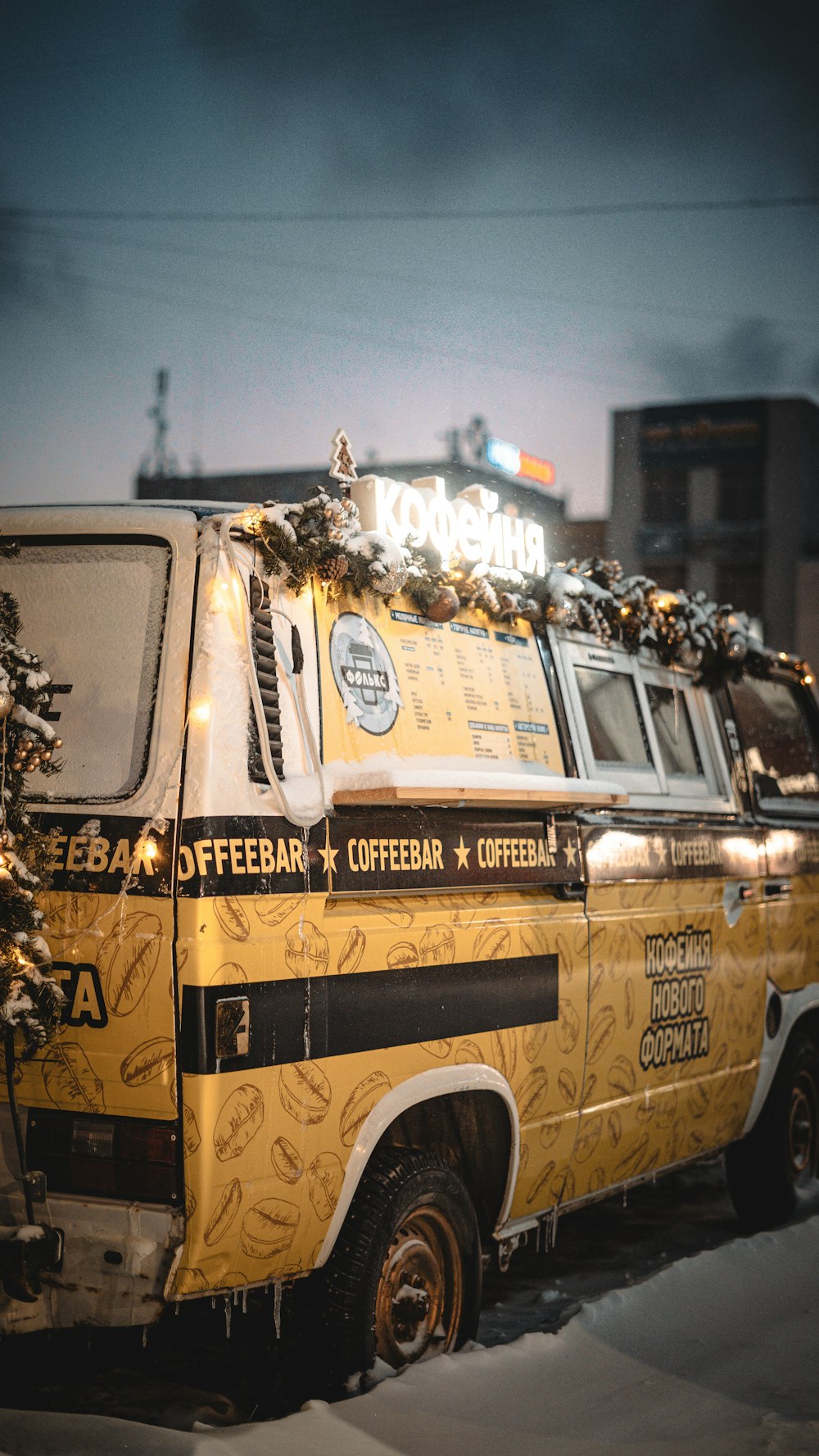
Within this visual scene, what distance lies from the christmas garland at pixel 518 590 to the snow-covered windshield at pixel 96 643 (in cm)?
34

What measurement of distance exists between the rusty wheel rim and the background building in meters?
39.8

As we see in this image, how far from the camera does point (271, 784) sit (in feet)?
11.4

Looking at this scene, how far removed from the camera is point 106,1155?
129 inches

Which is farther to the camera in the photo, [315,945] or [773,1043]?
[773,1043]

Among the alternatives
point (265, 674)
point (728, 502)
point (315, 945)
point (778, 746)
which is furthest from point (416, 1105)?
point (728, 502)

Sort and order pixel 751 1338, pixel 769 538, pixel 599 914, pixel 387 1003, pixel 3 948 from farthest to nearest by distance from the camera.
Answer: pixel 769 538, pixel 599 914, pixel 751 1338, pixel 387 1003, pixel 3 948

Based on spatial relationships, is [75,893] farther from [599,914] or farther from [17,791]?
[599,914]

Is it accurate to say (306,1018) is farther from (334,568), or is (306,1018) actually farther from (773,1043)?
(773,1043)

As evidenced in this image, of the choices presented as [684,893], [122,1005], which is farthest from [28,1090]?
[684,893]

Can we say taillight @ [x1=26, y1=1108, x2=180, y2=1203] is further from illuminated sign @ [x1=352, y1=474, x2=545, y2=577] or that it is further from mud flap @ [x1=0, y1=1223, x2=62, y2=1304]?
illuminated sign @ [x1=352, y1=474, x2=545, y2=577]

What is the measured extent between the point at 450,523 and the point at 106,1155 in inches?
89.3

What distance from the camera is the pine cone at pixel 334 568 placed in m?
3.85

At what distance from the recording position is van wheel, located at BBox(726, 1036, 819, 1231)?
6.42 m

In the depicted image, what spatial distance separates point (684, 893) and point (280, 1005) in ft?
8.57
